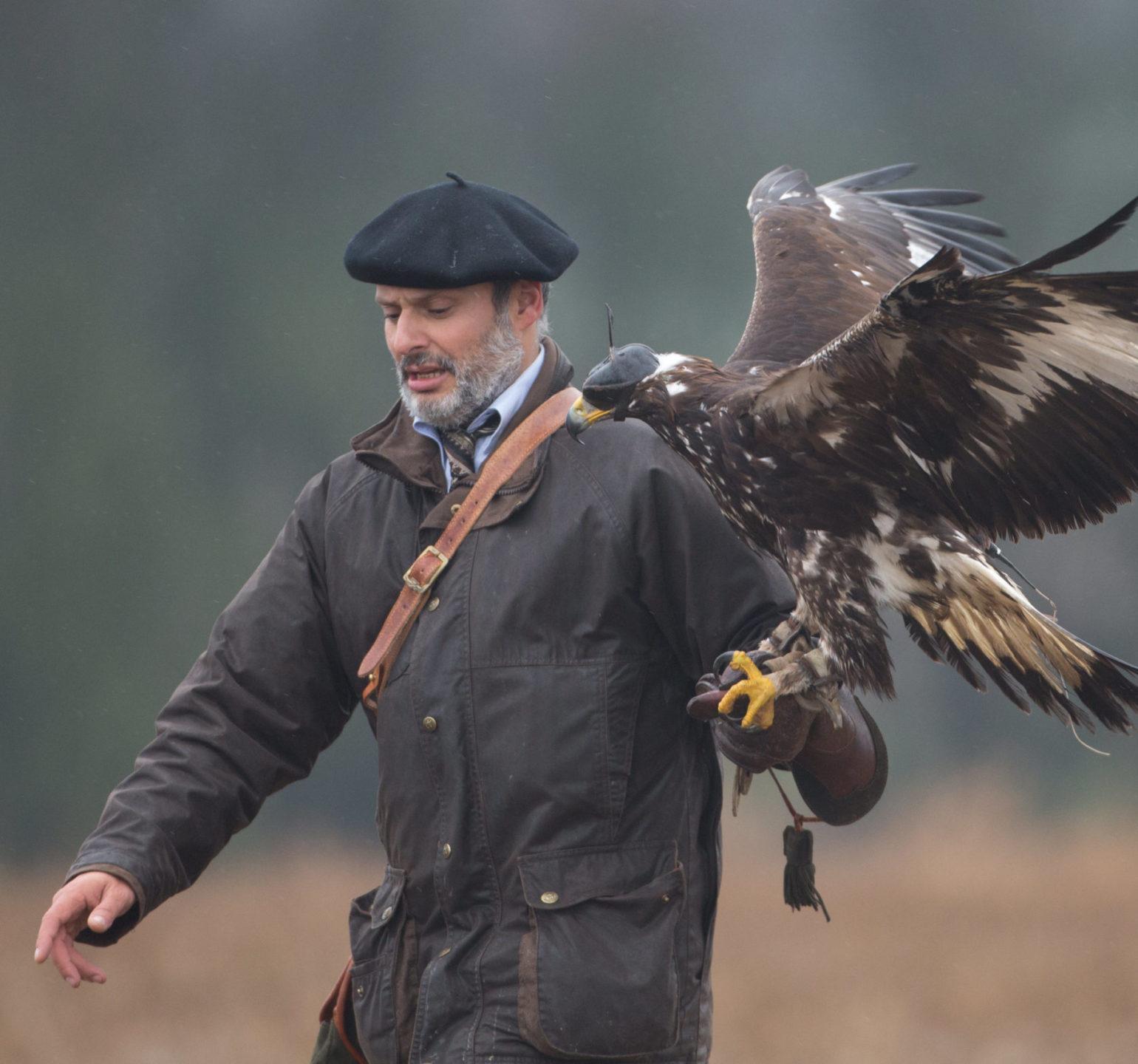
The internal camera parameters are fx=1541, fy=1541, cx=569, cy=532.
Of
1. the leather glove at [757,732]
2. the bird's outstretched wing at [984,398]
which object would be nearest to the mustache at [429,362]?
the bird's outstretched wing at [984,398]

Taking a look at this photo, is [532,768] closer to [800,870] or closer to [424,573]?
[424,573]

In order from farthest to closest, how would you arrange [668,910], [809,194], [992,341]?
[809,194], [668,910], [992,341]

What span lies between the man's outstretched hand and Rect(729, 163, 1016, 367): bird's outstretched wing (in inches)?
49.4

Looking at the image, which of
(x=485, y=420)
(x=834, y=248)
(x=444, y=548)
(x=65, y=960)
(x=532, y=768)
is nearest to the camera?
(x=65, y=960)

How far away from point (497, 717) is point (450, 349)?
0.56 m

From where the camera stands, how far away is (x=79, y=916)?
2.11 meters

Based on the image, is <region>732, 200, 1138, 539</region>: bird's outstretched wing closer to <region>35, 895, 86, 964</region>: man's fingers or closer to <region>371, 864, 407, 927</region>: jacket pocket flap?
<region>371, 864, 407, 927</region>: jacket pocket flap

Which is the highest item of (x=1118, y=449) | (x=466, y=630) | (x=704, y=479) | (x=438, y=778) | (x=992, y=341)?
(x=992, y=341)

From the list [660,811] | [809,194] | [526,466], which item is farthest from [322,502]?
[809,194]

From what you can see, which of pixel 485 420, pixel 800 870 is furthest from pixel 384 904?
pixel 485 420

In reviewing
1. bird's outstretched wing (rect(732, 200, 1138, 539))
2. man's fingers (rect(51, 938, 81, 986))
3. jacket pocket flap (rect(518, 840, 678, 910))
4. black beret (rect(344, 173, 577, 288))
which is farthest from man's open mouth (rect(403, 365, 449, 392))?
man's fingers (rect(51, 938, 81, 986))

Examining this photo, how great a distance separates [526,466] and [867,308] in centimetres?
89

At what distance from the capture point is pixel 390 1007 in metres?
2.21

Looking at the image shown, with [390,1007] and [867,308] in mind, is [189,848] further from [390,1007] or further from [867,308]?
[867,308]
